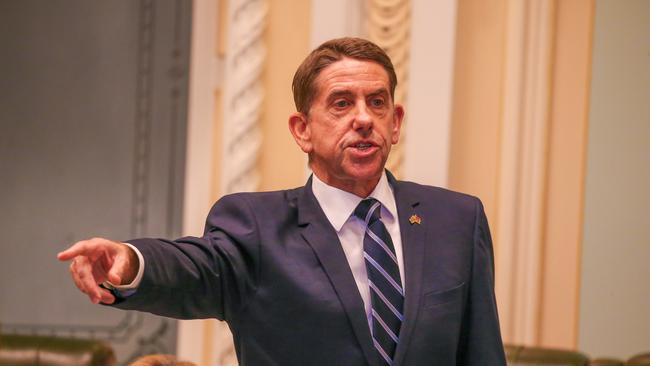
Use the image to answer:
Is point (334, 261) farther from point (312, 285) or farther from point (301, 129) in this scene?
point (301, 129)

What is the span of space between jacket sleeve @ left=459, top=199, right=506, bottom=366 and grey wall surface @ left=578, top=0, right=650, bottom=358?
1.76 metres

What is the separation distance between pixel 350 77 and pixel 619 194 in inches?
75.7

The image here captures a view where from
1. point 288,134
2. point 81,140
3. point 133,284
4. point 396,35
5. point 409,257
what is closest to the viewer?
point 133,284

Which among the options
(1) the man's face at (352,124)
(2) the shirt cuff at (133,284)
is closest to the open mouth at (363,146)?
(1) the man's face at (352,124)

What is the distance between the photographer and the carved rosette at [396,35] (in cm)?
431

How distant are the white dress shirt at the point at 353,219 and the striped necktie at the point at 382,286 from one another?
2cm

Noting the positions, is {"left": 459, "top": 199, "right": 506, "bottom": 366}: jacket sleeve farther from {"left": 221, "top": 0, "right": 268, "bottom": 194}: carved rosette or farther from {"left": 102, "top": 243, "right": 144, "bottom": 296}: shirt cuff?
{"left": 221, "top": 0, "right": 268, "bottom": 194}: carved rosette

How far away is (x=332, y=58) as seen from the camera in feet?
8.25

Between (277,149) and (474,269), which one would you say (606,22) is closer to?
(277,149)

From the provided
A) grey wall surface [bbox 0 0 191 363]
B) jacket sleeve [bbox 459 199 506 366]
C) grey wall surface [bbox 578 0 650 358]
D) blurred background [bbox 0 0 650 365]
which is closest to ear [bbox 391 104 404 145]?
jacket sleeve [bbox 459 199 506 366]

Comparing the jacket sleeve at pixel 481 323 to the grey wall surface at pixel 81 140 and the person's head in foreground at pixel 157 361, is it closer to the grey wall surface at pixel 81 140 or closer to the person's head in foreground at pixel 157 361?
the person's head in foreground at pixel 157 361

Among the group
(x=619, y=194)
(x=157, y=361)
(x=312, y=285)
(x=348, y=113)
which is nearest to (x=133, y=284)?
(x=312, y=285)

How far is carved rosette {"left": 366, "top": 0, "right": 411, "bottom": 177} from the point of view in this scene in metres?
4.31

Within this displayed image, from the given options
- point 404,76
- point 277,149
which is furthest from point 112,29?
point 404,76
